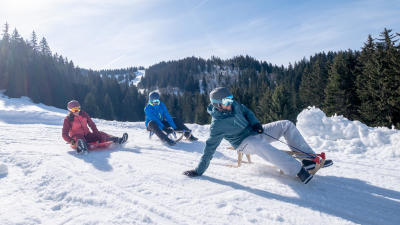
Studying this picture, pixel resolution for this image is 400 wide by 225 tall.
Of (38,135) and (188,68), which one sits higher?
(188,68)

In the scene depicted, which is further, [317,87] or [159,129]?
[317,87]

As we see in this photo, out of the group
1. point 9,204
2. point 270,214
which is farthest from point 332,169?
point 9,204

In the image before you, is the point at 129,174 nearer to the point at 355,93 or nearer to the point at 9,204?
the point at 9,204

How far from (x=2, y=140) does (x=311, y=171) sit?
28.1 ft

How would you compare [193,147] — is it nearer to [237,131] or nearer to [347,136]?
[237,131]

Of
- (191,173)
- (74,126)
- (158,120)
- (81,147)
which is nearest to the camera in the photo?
(191,173)

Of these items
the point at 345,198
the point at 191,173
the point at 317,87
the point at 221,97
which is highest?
the point at 317,87

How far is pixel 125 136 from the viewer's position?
22.7ft

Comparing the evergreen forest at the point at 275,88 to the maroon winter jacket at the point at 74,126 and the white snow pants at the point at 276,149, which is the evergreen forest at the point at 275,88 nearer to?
the white snow pants at the point at 276,149

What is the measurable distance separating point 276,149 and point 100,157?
12.8 feet

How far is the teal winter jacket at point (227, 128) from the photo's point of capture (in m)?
3.96

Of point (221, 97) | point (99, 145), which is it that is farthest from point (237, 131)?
point (99, 145)

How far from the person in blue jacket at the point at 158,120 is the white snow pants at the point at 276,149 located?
3637 millimetres

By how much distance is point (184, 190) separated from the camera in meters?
3.55
